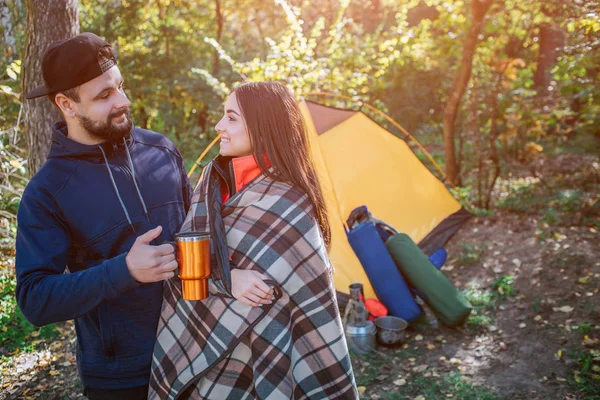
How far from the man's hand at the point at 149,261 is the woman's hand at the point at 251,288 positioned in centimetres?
22

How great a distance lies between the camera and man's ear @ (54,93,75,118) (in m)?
1.64

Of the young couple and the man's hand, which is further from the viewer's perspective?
the young couple

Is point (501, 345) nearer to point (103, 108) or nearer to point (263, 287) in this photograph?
point (263, 287)

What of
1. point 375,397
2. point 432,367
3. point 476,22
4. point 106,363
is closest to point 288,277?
point 106,363

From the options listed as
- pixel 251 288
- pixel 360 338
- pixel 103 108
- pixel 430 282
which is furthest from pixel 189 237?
pixel 430 282

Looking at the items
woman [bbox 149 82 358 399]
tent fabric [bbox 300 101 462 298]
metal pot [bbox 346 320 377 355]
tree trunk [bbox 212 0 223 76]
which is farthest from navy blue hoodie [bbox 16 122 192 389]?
tree trunk [bbox 212 0 223 76]

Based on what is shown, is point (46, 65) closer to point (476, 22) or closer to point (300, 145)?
point (300, 145)

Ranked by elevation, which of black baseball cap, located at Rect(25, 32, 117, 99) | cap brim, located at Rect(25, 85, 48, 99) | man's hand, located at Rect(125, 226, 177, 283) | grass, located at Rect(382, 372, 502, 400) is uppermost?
black baseball cap, located at Rect(25, 32, 117, 99)

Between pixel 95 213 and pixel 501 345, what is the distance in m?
3.24

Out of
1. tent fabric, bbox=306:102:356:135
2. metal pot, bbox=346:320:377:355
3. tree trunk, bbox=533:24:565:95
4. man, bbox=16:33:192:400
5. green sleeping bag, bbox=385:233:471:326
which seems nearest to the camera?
man, bbox=16:33:192:400

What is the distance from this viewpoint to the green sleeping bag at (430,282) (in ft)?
13.0

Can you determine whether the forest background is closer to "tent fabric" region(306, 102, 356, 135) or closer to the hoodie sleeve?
"tent fabric" region(306, 102, 356, 135)

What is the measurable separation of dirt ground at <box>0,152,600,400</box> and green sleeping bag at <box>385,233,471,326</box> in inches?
6.8

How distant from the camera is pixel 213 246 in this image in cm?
156
